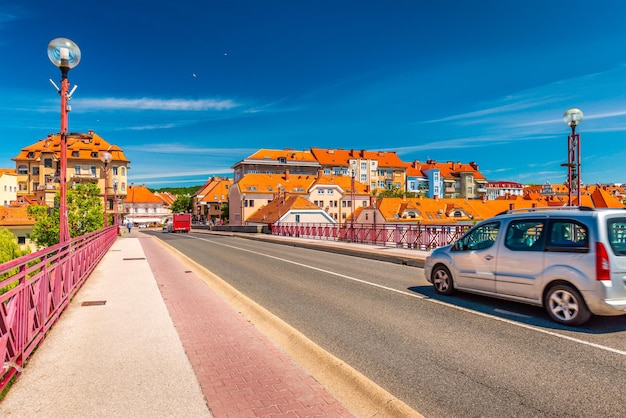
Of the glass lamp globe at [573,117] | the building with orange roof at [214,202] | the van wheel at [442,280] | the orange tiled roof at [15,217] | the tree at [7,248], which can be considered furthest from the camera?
the building with orange roof at [214,202]

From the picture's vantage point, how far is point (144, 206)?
127812 mm

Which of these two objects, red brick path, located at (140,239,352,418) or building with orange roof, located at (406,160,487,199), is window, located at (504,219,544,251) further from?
building with orange roof, located at (406,160,487,199)

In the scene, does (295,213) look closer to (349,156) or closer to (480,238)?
(480,238)

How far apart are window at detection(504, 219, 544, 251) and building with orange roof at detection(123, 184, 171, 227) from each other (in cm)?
12123

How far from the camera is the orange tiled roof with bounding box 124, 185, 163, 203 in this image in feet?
412

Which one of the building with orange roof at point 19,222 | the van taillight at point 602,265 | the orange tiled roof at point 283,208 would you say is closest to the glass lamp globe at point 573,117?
the van taillight at point 602,265

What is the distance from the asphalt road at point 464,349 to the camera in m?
3.91

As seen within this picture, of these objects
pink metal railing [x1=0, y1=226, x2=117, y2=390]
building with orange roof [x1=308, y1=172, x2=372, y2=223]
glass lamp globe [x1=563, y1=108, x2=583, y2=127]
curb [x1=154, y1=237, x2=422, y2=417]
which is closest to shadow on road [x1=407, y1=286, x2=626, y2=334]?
curb [x1=154, y1=237, x2=422, y2=417]

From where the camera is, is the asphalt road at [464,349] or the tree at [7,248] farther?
the tree at [7,248]

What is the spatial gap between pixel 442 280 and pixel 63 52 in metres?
9.57

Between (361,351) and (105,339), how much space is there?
3.48 metres

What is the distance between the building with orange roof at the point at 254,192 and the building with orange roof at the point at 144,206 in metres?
47.7

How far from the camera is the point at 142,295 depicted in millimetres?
8789

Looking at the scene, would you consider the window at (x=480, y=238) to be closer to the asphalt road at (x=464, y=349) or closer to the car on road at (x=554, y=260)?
the car on road at (x=554, y=260)
